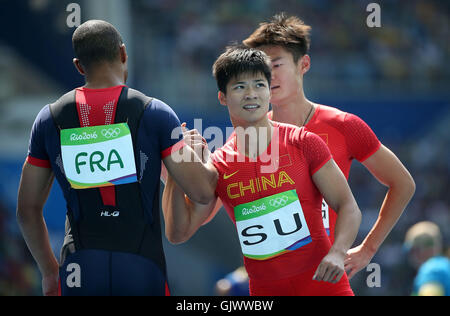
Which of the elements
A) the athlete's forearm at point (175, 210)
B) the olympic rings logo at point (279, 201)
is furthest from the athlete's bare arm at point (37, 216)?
the olympic rings logo at point (279, 201)

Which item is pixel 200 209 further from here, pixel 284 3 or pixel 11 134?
pixel 284 3

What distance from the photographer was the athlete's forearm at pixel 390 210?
384cm

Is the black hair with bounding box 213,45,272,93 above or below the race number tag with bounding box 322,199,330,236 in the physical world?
above

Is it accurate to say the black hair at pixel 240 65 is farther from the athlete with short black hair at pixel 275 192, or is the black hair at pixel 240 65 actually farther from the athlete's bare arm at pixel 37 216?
the athlete's bare arm at pixel 37 216

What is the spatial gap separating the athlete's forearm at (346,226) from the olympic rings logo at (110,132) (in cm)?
109

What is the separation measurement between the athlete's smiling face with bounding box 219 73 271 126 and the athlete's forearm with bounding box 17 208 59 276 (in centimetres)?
110

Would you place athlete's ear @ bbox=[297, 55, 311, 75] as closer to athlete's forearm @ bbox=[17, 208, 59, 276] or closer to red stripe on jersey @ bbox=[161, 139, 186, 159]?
red stripe on jersey @ bbox=[161, 139, 186, 159]

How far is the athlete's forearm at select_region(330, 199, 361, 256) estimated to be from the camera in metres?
2.98

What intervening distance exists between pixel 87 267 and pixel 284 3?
11.9 metres

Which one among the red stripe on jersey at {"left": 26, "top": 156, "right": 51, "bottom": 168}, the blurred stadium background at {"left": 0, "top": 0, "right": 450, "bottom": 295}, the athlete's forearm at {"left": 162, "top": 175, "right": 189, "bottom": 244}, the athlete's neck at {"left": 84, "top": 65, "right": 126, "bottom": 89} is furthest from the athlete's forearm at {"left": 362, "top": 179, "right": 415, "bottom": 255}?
the blurred stadium background at {"left": 0, "top": 0, "right": 450, "bottom": 295}

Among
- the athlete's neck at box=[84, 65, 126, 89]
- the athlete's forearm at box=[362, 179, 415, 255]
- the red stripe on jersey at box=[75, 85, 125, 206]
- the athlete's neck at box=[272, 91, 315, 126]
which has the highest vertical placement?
the athlete's neck at box=[84, 65, 126, 89]

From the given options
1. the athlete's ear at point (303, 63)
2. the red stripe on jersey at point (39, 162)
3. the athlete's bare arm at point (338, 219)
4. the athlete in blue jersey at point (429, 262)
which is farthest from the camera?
the athlete in blue jersey at point (429, 262)

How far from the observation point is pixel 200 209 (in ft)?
11.1
